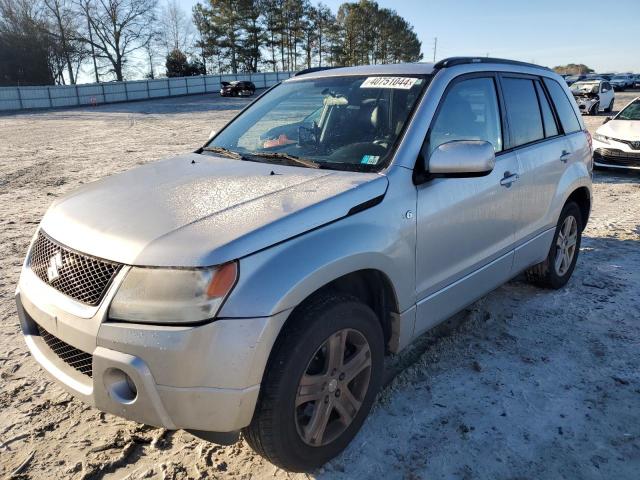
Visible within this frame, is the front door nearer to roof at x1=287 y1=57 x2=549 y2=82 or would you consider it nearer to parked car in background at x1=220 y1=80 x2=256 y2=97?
roof at x1=287 y1=57 x2=549 y2=82

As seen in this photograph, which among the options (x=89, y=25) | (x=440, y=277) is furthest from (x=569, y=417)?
(x=89, y=25)

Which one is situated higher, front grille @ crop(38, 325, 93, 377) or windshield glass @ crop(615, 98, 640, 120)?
windshield glass @ crop(615, 98, 640, 120)

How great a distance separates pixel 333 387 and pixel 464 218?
1.29 meters

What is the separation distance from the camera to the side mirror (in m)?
2.67

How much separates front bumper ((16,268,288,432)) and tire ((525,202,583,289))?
A: 312 centimetres

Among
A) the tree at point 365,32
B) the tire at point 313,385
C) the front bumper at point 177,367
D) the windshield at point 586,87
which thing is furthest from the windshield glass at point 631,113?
the tree at point 365,32

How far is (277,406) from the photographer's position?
2.15m

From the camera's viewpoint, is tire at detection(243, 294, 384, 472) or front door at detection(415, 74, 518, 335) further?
front door at detection(415, 74, 518, 335)

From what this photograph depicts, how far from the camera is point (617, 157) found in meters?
9.80

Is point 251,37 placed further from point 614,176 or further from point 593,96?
point 614,176

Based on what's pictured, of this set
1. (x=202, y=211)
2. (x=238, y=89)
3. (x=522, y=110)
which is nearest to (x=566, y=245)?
(x=522, y=110)

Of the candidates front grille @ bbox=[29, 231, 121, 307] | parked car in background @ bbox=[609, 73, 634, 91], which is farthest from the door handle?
parked car in background @ bbox=[609, 73, 634, 91]

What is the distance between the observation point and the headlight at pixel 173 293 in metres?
1.99

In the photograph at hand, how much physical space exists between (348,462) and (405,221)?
1.24m
